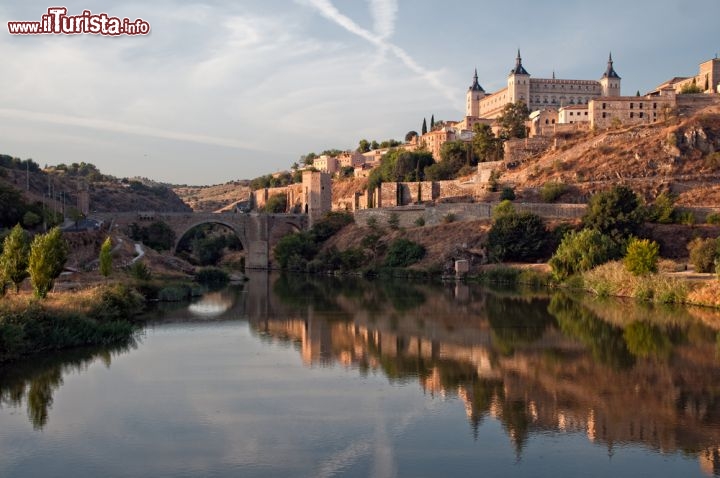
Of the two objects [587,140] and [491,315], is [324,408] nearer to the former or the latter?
[491,315]

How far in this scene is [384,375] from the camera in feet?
55.4

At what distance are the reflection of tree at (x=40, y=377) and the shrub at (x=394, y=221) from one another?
35.9 meters

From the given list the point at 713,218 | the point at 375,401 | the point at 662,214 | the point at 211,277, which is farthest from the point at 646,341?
the point at 211,277

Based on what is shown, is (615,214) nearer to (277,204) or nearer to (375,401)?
(375,401)

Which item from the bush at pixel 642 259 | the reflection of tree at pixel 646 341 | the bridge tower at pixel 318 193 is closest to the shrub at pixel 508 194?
the bridge tower at pixel 318 193

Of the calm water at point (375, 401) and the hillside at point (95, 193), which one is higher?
the hillside at point (95, 193)

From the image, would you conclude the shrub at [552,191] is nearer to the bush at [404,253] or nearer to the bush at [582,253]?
the bush at [404,253]

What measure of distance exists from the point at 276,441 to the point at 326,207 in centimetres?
5518

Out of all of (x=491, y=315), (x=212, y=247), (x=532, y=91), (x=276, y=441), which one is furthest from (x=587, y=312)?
(x=532, y=91)

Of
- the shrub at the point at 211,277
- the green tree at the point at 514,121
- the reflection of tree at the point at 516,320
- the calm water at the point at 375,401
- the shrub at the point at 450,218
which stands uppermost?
the green tree at the point at 514,121

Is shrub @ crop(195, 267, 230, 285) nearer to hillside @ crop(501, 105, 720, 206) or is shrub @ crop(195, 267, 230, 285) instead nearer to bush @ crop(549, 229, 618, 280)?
bush @ crop(549, 229, 618, 280)

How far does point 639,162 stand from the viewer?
189 feet

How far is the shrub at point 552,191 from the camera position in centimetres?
5231

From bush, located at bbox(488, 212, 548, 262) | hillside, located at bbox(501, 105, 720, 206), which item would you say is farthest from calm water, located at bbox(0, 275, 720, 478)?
hillside, located at bbox(501, 105, 720, 206)
